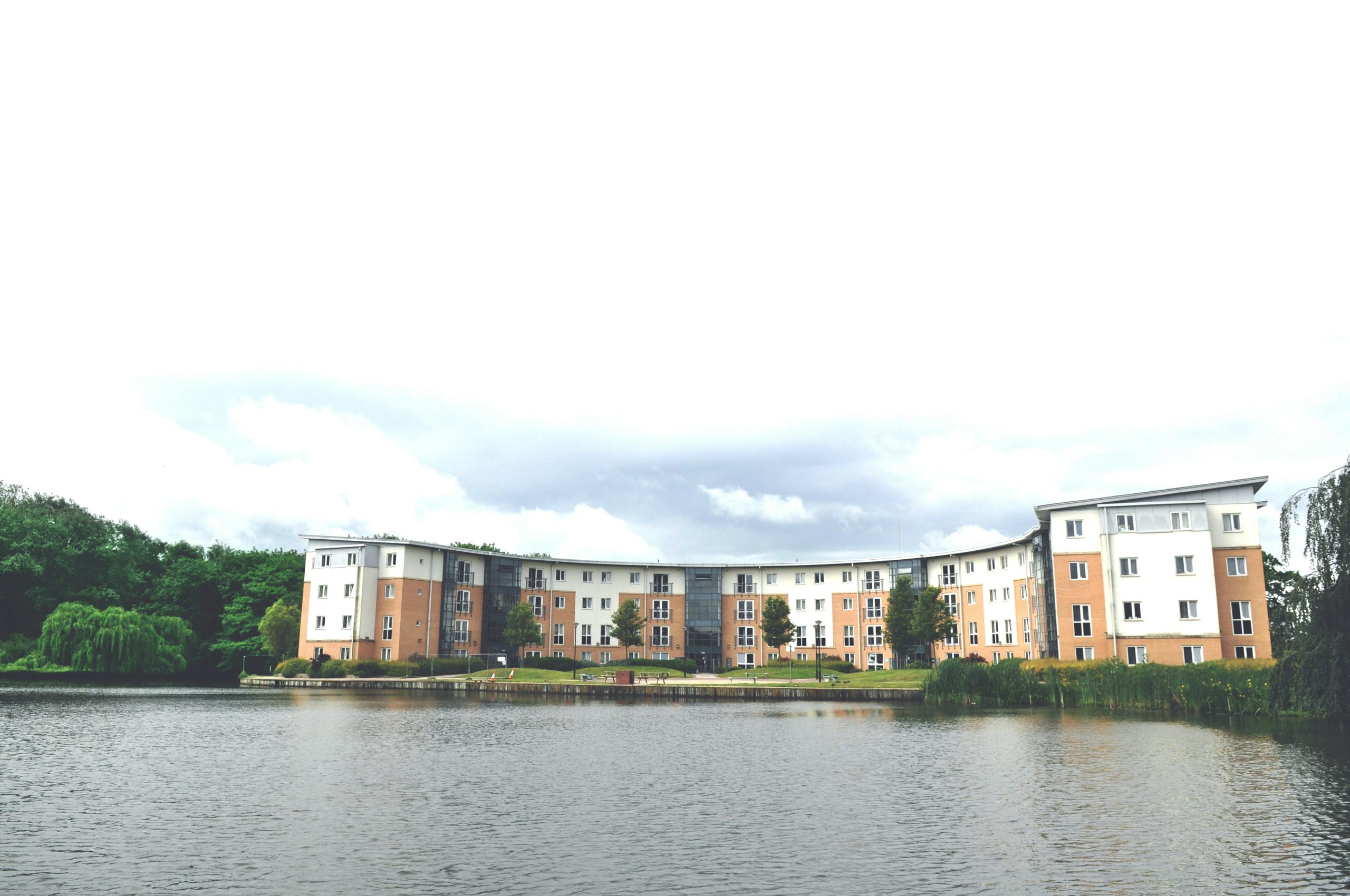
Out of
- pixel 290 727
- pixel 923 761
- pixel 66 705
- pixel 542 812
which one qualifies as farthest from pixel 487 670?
pixel 542 812

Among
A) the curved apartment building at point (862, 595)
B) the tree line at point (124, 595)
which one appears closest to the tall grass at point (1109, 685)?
the curved apartment building at point (862, 595)

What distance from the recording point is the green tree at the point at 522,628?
9069cm

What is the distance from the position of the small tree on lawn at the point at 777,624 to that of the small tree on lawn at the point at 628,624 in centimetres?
1212

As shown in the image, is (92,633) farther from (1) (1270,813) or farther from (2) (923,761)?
(1) (1270,813)

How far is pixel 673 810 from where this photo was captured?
2167 cm

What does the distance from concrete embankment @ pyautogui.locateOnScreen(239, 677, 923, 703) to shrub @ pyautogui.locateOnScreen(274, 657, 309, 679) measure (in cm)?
163

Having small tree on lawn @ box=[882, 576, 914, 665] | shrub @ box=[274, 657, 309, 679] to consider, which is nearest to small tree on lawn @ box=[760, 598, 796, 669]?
small tree on lawn @ box=[882, 576, 914, 665]

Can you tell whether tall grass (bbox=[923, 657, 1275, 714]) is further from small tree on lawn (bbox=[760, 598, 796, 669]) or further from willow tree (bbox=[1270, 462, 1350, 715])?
small tree on lawn (bbox=[760, 598, 796, 669])

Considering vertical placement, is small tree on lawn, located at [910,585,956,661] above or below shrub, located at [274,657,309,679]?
above

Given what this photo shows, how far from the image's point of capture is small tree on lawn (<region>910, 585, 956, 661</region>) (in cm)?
8069

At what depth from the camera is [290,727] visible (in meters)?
39.6

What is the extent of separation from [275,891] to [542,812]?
7377 mm

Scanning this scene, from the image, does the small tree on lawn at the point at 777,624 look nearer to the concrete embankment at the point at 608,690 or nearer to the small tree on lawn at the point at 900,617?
the small tree on lawn at the point at 900,617

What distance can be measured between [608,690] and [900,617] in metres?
27.5
